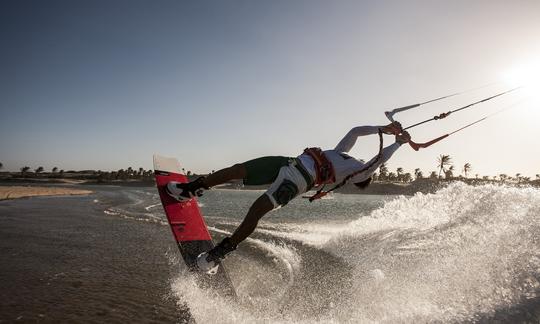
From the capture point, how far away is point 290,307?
465cm

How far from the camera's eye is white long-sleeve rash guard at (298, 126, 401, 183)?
17.5 ft

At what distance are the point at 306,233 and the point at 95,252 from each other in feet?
21.1

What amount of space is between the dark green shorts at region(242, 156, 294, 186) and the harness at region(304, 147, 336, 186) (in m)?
0.37

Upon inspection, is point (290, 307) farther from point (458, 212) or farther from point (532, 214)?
point (458, 212)

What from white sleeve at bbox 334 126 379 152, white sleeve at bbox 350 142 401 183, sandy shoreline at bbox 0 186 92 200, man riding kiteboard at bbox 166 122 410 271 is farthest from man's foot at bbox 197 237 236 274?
sandy shoreline at bbox 0 186 92 200

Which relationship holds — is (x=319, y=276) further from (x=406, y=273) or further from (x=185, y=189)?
(x=185, y=189)

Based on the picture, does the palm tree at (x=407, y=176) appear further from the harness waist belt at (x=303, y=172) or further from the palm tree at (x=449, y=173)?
the harness waist belt at (x=303, y=172)

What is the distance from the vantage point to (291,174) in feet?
16.8

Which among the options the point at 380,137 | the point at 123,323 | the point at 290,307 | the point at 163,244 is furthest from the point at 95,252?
the point at 380,137

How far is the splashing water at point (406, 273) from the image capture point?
389 centimetres

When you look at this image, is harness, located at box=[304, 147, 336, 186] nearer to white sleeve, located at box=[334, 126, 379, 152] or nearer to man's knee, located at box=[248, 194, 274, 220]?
white sleeve, located at box=[334, 126, 379, 152]

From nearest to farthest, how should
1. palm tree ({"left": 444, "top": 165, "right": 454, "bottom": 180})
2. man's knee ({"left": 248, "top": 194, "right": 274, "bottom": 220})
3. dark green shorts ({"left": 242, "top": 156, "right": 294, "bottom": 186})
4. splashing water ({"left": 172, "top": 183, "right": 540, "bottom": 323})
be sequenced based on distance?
splashing water ({"left": 172, "top": 183, "right": 540, "bottom": 323})
man's knee ({"left": 248, "top": 194, "right": 274, "bottom": 220})
dark green shorts ({"left": 242, "top": 156, "right": 294, "bottom": 186})
palm tree ({"left": 444, "top": 165, "right": 454, "bottom": 180})

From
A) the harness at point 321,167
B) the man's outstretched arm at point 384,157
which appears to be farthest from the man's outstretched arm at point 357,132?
the harness at point 321,167

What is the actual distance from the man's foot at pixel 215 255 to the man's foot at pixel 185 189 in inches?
44.4
